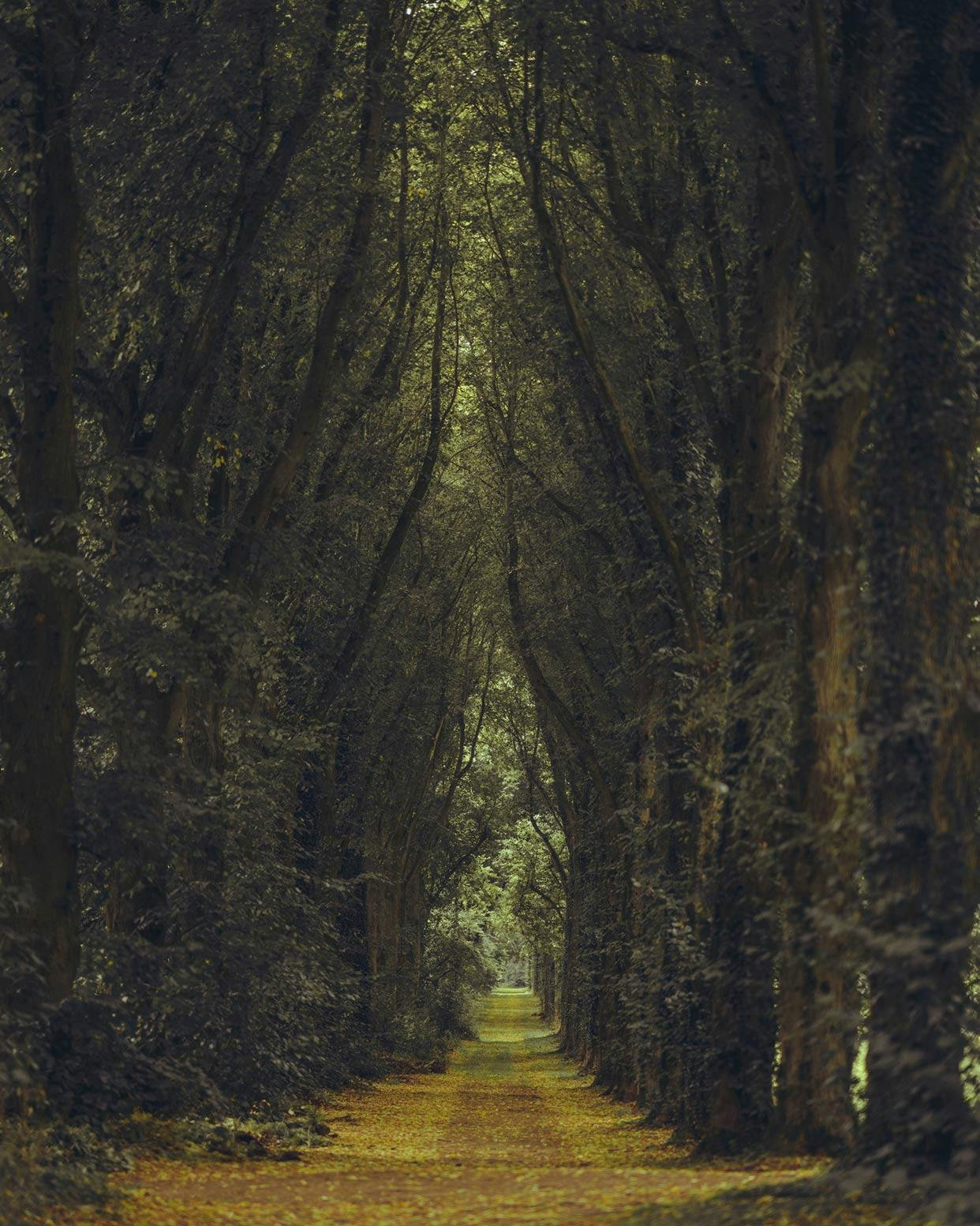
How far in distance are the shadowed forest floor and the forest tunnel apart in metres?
0.87

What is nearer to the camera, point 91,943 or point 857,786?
point 857,786

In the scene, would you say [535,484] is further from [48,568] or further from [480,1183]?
[480,1183]

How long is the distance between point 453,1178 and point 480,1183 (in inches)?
30.4

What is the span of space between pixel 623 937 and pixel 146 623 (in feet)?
50.2

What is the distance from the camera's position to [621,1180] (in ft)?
43.2

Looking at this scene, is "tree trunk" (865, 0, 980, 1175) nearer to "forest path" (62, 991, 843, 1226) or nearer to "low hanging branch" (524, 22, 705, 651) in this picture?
"forest path" (62, 991, 843, 1226)

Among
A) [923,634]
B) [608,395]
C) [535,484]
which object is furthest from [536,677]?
[923,634]

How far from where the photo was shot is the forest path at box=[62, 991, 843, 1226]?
11.1 metres

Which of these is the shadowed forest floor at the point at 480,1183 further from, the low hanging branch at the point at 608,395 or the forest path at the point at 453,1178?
the low hanging branch at the point at 608,395

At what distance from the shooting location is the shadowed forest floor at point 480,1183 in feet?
34.2

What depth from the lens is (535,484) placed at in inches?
1053

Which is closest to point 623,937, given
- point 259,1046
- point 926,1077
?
point 259,1046

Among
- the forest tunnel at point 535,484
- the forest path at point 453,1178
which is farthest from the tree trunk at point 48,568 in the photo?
the forest path at point 453,1178

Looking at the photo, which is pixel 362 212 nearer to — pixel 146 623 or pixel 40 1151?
pixel 146 623
